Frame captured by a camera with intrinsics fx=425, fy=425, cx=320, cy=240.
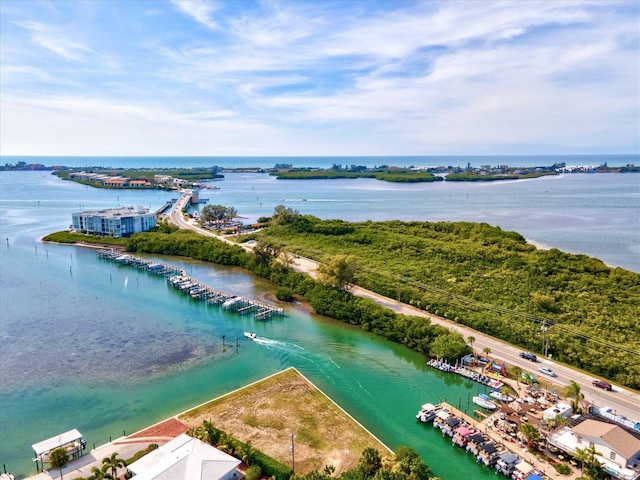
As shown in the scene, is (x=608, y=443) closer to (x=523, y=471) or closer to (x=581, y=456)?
(x=581, y=456)

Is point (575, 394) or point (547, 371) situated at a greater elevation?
point (575, 394)

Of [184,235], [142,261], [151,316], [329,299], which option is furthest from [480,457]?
[184,235]

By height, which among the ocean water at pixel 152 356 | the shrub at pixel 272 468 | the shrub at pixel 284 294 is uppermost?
the shrub at pixel 284 294

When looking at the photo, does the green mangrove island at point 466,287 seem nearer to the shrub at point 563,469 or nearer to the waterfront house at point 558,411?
the waterfront house at point 558,411

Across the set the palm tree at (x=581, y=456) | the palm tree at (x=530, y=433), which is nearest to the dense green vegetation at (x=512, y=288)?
the palm tree at (x=581, y=456)

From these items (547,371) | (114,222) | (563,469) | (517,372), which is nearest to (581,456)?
(563,469)
